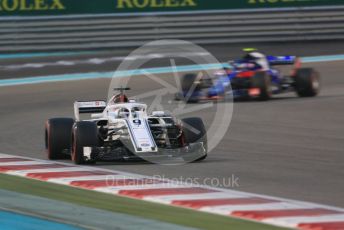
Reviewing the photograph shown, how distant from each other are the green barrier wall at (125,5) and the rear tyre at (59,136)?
542 inches

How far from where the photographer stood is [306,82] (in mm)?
18750

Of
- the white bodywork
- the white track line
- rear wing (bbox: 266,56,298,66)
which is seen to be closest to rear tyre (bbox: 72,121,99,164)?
the white track line

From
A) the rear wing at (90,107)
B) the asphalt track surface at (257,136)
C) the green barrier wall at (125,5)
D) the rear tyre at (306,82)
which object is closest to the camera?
the asphalt track surface at (257,136)

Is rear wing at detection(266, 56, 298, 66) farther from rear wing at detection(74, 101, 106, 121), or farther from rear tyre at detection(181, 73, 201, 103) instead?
rear wing at detection(74, 101, 106, 121)

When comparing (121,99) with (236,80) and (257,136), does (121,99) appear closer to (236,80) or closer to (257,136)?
(257,136)

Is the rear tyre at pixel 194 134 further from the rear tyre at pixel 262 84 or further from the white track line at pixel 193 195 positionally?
the rear tyre at pixel 262 84

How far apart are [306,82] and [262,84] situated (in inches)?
51.9

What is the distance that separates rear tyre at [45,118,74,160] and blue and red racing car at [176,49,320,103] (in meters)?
6.62

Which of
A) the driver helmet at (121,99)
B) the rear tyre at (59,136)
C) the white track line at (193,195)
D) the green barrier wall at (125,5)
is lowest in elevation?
the white track line at (193,195)

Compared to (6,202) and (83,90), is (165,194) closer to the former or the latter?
(6,202)

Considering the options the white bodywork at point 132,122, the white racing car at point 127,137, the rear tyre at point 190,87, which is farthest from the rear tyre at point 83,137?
the rear tyre at point 190,87

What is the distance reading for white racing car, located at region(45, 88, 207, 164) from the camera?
11.0 meters

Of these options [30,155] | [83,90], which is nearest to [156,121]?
[30,155]

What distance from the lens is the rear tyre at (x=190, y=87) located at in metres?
18.1
